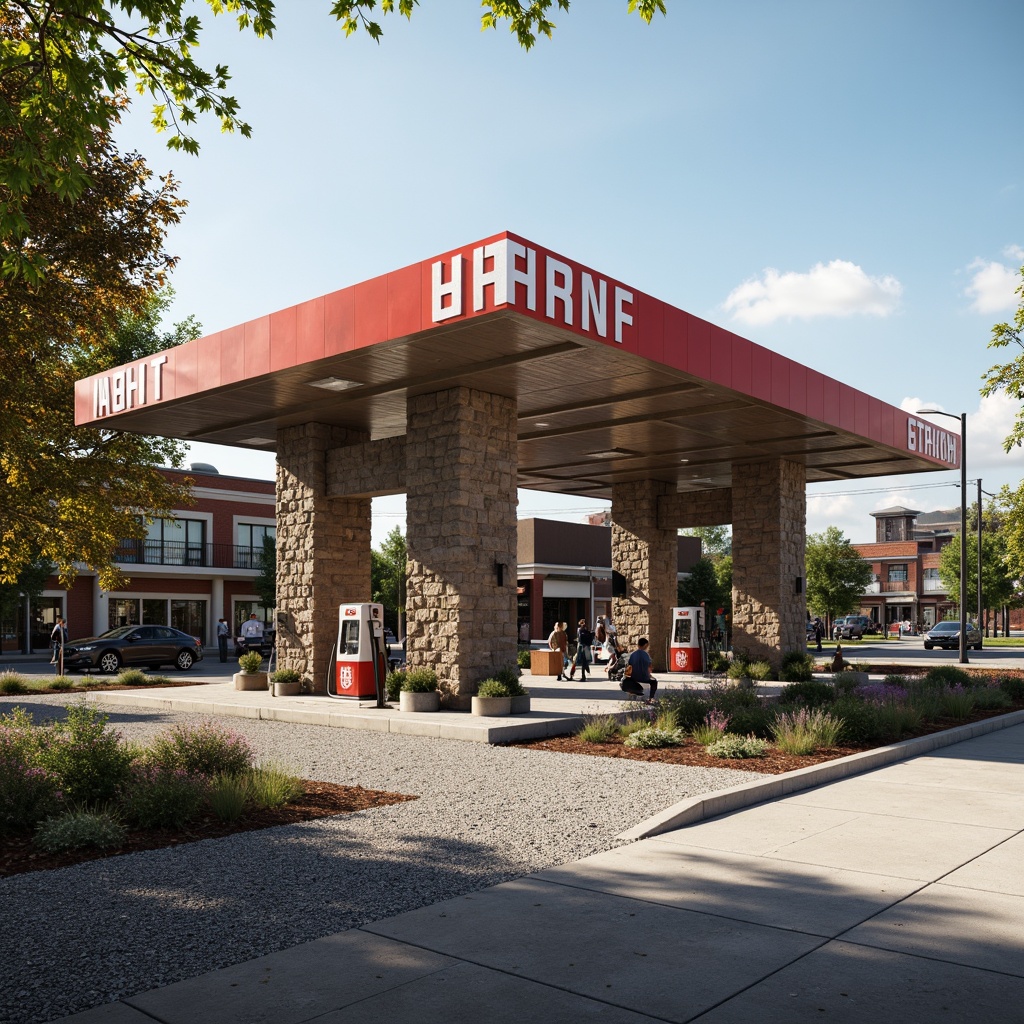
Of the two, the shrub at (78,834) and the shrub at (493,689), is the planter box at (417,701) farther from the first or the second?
the shrub at (78,834)

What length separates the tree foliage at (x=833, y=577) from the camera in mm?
55250

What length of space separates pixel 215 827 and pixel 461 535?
8422 millimetres

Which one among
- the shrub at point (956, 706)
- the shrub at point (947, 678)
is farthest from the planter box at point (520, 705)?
the shrub at point (947, 678)

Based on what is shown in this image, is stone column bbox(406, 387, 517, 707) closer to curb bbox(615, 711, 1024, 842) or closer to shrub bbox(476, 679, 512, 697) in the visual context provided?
shrub bbox(476, 679, 512, 697)

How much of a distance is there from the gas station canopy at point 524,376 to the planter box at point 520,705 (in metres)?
5.21

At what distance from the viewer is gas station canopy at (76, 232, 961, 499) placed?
41.8ft

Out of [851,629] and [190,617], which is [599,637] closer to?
[190,617]

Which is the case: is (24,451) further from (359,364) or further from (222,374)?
(359,364)

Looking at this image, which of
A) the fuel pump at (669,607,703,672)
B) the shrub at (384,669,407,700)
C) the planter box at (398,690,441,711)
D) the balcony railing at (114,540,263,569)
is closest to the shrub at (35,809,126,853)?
the planter box at (398,690,441,711)

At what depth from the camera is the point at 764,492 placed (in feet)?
80.4

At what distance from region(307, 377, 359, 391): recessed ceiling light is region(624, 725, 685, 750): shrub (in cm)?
758

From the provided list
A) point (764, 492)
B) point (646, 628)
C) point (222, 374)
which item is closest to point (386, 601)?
point (646, 628)

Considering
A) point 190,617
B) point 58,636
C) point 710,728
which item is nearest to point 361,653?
point 710,728

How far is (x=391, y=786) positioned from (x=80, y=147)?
6692mm
